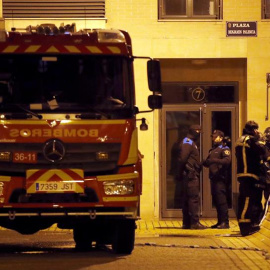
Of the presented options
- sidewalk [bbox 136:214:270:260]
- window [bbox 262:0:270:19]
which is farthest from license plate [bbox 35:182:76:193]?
window [bbox 262:0:270:19]

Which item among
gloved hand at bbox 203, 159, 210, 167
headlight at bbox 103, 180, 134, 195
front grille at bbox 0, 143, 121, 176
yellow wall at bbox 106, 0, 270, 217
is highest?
yellow wall at bbox 106, 0, 270, 217

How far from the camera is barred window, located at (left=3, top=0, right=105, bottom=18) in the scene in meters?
24.2

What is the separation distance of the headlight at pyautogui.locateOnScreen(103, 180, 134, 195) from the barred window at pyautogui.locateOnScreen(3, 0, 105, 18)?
9.97m

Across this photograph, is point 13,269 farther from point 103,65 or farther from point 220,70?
point 220,70

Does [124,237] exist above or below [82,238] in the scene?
above

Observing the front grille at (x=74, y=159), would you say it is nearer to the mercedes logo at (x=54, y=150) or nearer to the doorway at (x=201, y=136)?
the mercedes logo at (x=54, y=150)

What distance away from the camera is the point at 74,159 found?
14586 millimetres

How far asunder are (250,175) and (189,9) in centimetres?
678

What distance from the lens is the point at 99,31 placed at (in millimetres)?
15250

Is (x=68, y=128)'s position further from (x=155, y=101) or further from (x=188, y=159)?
(x=188, y=159)

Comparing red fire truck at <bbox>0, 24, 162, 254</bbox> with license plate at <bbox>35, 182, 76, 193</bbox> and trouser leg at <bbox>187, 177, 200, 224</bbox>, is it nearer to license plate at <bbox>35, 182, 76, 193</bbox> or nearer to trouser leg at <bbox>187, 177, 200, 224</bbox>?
license plate at <bbox>35, 182, 76, 193</bbox>

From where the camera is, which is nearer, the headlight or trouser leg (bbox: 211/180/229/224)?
the headlight

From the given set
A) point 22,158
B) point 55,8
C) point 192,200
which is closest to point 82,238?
point 22,158

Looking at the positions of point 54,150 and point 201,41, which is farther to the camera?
point 201,41
